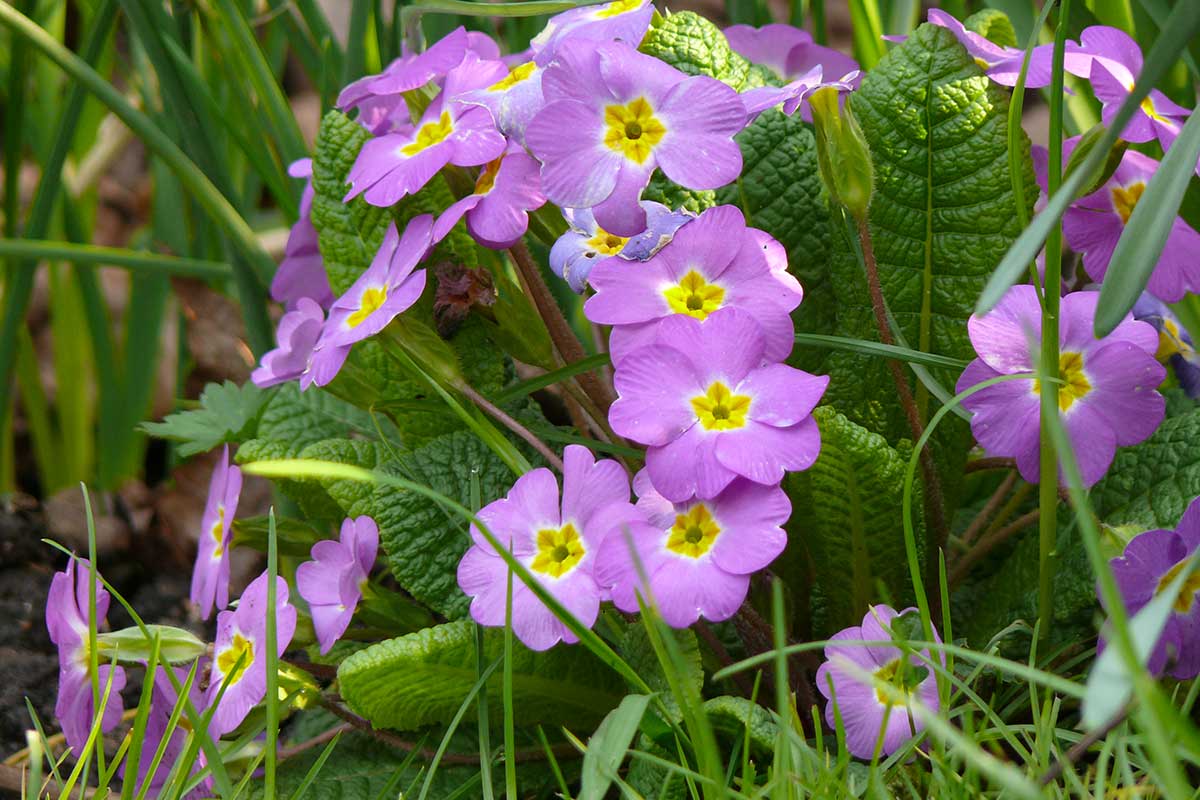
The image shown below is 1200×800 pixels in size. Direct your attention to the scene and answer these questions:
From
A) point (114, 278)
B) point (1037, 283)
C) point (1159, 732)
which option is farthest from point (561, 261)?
point (114, 278)

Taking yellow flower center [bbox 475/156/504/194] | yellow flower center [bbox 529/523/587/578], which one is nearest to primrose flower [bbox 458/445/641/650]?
yellow flower center [bbox 529/523/587/578]

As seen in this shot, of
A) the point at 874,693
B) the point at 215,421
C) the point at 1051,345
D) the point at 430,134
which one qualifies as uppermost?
the point at 430,134

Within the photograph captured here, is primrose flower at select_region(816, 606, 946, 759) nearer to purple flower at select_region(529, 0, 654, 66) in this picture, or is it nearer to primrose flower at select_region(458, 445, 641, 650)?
primrose flower at select_region(458, 445, 641, 650)

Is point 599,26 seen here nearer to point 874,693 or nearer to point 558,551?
point 558,551

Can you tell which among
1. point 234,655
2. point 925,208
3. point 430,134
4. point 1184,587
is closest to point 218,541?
point 234,655

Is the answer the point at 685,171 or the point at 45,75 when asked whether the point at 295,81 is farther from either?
the point at 685,171

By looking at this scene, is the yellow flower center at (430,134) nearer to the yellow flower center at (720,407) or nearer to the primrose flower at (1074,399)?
the yellow flower center at (720,407)

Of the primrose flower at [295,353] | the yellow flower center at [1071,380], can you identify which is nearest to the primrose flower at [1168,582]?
the yellow flower center at [1071,380]
